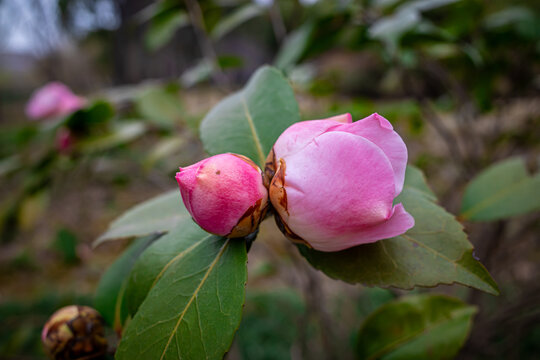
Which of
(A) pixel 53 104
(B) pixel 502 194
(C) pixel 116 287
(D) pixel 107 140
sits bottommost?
(B) pixel 502 194

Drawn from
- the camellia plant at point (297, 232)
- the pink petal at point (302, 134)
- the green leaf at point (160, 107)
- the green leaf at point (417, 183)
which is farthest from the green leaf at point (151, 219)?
the green leaf at point (160, 107)

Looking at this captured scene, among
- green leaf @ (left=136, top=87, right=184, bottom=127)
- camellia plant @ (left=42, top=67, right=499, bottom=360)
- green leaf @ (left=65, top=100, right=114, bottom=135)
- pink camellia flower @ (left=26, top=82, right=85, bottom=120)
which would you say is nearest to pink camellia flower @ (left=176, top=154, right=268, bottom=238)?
camellia plant @ (left=42, top=67, right=499, bottom=360)

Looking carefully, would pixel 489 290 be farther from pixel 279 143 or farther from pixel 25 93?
pixel 25 93

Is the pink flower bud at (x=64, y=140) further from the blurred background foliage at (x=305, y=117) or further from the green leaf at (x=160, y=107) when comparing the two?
the green leaf at (x=160, y=107)

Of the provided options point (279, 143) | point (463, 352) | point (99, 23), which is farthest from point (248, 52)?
point (279, 143)

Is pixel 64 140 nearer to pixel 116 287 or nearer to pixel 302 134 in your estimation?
pixel 116 287

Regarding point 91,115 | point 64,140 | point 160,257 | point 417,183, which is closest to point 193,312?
point 160,257

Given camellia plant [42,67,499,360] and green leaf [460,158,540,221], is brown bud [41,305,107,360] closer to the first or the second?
Answer: camellia plant [42,67,499,360]
